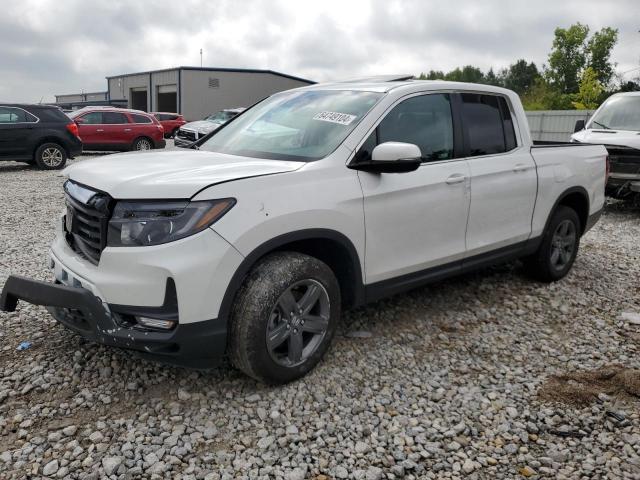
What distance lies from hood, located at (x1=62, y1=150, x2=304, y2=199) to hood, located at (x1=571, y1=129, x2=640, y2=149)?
765 centimetres

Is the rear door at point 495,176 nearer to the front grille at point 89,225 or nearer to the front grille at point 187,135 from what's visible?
the front grille at point 89,225

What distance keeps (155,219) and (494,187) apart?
265 cm

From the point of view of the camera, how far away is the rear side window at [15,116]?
1293 cm

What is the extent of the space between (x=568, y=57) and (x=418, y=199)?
6015cm

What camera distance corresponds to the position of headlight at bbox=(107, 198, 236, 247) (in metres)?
2.75

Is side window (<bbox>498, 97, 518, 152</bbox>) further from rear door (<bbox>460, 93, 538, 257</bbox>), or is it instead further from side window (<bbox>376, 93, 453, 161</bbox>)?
side window (<bbox>376, 93, 453, 161</bbox>)

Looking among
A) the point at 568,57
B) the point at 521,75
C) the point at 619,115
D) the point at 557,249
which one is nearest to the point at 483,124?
the point at 557,249

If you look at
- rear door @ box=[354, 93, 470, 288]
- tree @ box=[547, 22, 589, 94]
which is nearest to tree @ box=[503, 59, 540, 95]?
tree @ box=[547, 22, 589, 94]

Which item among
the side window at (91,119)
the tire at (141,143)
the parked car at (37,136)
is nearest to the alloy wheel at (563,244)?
the parked car at (37,136)

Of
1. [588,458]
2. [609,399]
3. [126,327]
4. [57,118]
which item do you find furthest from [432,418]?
[57,118]

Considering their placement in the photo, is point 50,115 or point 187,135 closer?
point 50,115

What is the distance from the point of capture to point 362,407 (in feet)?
10.4

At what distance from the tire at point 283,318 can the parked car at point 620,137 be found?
24.4ft

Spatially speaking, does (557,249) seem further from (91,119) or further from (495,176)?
(91,119)
